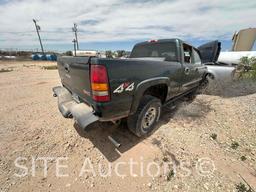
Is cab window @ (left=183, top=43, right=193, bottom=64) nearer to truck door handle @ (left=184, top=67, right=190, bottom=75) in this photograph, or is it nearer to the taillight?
truck door handle @ (left=184, top=67, right=190, bottom=75)

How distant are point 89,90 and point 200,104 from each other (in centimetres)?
360

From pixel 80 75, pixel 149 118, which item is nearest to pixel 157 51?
pixel 149 118

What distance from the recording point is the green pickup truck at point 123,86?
6.68 ft

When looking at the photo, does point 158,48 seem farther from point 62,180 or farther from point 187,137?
point 62,180

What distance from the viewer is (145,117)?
2963 millimetres

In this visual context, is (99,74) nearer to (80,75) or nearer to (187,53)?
(80,75)

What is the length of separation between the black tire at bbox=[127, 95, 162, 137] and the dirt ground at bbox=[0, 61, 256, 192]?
20cm

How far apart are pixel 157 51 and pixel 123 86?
204 centimetres

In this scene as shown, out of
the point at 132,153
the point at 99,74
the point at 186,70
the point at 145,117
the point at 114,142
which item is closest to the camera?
the point at 99,74

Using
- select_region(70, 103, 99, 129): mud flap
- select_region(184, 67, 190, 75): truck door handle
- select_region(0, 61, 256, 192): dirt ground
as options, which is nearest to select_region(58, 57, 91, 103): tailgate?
select_region(70, 103, 99, 129): mud flap

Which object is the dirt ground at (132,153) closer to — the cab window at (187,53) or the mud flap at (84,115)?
the mud flap at (84,115)

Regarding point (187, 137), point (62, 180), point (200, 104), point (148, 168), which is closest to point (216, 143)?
point (187, 137)

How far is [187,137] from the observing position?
2.99 m

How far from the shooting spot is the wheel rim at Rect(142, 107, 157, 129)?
295cm
